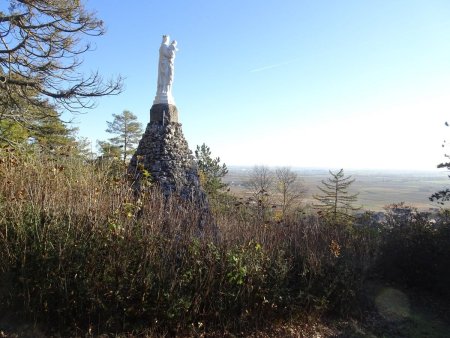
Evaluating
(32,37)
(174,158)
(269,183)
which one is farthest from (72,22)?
(269,183)

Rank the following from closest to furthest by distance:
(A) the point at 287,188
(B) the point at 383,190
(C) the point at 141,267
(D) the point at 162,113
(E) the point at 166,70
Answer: (C) the point at 141,267
(D) the point at 162,113
(E) the point at 166,70
(A) the point at 287,188
(B) the point at 383,190

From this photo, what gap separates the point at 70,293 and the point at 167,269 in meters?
1.23

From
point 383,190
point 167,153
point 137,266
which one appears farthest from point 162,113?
point 383,190

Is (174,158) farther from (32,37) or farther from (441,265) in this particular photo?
(441,265)

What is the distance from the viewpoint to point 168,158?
22.1 ft

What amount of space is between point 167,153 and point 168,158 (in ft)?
0.37

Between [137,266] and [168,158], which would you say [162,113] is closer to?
[168,158]

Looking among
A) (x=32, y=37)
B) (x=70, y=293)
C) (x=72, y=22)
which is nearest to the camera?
(x=70, y=293)

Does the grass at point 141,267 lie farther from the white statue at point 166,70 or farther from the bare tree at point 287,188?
the bare tree at point 287,188

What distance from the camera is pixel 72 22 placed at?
27.4 ft

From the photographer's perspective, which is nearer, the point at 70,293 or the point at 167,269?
the point at 70,293

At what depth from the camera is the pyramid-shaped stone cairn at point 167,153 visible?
6.46 m

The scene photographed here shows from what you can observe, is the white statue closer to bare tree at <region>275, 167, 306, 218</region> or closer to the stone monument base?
the stone monument base

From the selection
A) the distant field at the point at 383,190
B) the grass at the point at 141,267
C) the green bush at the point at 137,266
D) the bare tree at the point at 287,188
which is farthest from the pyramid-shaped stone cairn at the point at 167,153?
the bare tree at the point at 287,188
